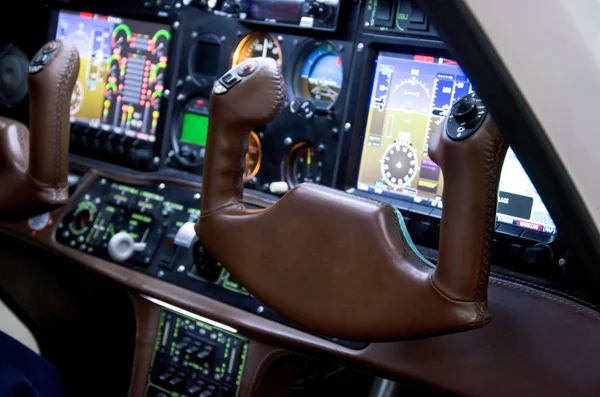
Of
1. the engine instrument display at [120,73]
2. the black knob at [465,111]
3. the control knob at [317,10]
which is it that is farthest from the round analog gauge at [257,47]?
the black knob at [465,111]

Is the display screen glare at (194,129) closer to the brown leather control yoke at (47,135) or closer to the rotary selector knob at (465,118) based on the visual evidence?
the brown leather control yoke at (47,135)

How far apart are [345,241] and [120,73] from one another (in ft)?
4.46

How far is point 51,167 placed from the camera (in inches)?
67.6

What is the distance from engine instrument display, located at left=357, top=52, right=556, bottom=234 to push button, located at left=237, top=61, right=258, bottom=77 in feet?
1.71

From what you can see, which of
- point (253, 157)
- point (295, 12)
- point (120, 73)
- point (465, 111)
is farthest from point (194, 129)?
point (465, 111)

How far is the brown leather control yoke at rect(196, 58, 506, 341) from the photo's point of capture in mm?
1076

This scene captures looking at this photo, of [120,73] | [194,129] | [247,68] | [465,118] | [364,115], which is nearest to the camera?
[465,118]

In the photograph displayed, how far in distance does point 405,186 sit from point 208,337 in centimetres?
62

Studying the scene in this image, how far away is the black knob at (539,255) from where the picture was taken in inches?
60.1

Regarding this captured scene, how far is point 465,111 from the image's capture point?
106 centimetres

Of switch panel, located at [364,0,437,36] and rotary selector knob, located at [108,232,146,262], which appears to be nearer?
switch panel, located at [364,0,437,36]

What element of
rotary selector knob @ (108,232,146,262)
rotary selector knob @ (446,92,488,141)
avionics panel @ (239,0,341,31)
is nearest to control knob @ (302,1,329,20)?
avionics panel @ (239,0,341,31)

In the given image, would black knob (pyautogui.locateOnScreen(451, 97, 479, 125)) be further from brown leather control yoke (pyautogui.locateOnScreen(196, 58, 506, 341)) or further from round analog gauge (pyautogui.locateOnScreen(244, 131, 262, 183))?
round analog gauge (pyautogui.locateOnScreen(244, 131, 262, 183))

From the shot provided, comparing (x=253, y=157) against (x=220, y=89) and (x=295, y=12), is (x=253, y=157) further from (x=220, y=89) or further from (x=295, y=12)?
(x=220, y=89)
